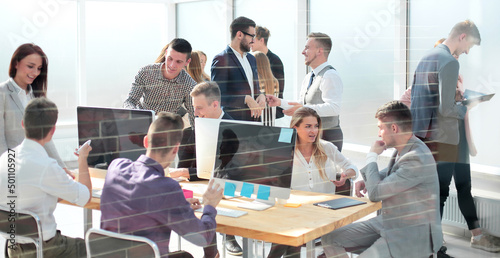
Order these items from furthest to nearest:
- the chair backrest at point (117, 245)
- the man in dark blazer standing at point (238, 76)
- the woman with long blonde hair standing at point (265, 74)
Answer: the woman with long blonde hair standing at point (265, 74), the man in dark blazer standing at point (238, 76), the chair backrest at point (117, 245)

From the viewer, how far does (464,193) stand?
2971mm

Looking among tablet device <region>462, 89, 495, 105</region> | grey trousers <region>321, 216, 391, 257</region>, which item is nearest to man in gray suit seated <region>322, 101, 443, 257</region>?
grey trousers <region>321, 216, 391, 257</region>

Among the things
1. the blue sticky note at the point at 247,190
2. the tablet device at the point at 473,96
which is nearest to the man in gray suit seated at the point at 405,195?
the blue sticky note at the point at 247,190

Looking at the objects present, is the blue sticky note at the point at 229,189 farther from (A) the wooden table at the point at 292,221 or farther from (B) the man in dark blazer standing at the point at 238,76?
(B) the man in dark blazer standing at the point at 238,76

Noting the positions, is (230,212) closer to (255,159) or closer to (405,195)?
(255,159)

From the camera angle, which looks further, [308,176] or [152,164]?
[308,176]

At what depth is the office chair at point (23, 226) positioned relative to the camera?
5.99 ft

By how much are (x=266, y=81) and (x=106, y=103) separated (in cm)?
303

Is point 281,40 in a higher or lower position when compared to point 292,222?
higher

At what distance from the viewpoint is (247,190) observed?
206 cm

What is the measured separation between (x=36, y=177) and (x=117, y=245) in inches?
15.6

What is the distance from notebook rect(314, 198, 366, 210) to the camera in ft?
6.71

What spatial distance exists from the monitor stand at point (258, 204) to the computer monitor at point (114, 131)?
0.45m

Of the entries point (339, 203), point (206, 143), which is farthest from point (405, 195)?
point (206, 143)
